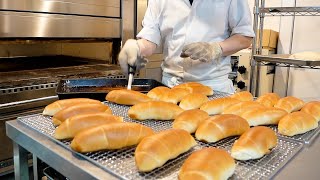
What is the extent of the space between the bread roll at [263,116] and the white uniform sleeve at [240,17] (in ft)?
2.38

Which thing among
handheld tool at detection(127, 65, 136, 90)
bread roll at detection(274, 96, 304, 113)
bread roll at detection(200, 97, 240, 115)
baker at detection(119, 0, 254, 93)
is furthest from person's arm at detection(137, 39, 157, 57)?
bread roll at detection(274, 96, 304, 113)

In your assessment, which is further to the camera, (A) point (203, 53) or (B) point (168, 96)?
(A) point (203, 53)

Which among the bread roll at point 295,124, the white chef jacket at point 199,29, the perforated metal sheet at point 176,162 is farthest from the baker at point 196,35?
the perforated metal sheet at point 176,162

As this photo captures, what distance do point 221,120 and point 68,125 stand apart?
39 centimetres

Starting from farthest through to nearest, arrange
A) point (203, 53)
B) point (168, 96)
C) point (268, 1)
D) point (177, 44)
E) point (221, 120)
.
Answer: point (268, 1) → point (177, 44) → point (203, 53) → point (168, 96) → point (221, 120)

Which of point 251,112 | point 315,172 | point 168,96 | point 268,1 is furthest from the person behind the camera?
point 268,1

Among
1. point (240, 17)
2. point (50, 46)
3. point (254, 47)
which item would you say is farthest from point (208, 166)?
point (50, 46)

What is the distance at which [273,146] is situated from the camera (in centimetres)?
71

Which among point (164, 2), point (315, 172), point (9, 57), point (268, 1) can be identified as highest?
point (268, 1)

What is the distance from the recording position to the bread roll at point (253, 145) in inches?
25.9

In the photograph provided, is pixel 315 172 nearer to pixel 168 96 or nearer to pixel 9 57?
pixel 168 96

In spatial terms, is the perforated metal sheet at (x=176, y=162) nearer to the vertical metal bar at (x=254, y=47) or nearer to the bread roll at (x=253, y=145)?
the bread roll at (x=253, y=145)

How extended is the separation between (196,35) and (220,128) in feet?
2.92

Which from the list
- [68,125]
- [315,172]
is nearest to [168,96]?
[68,125]
